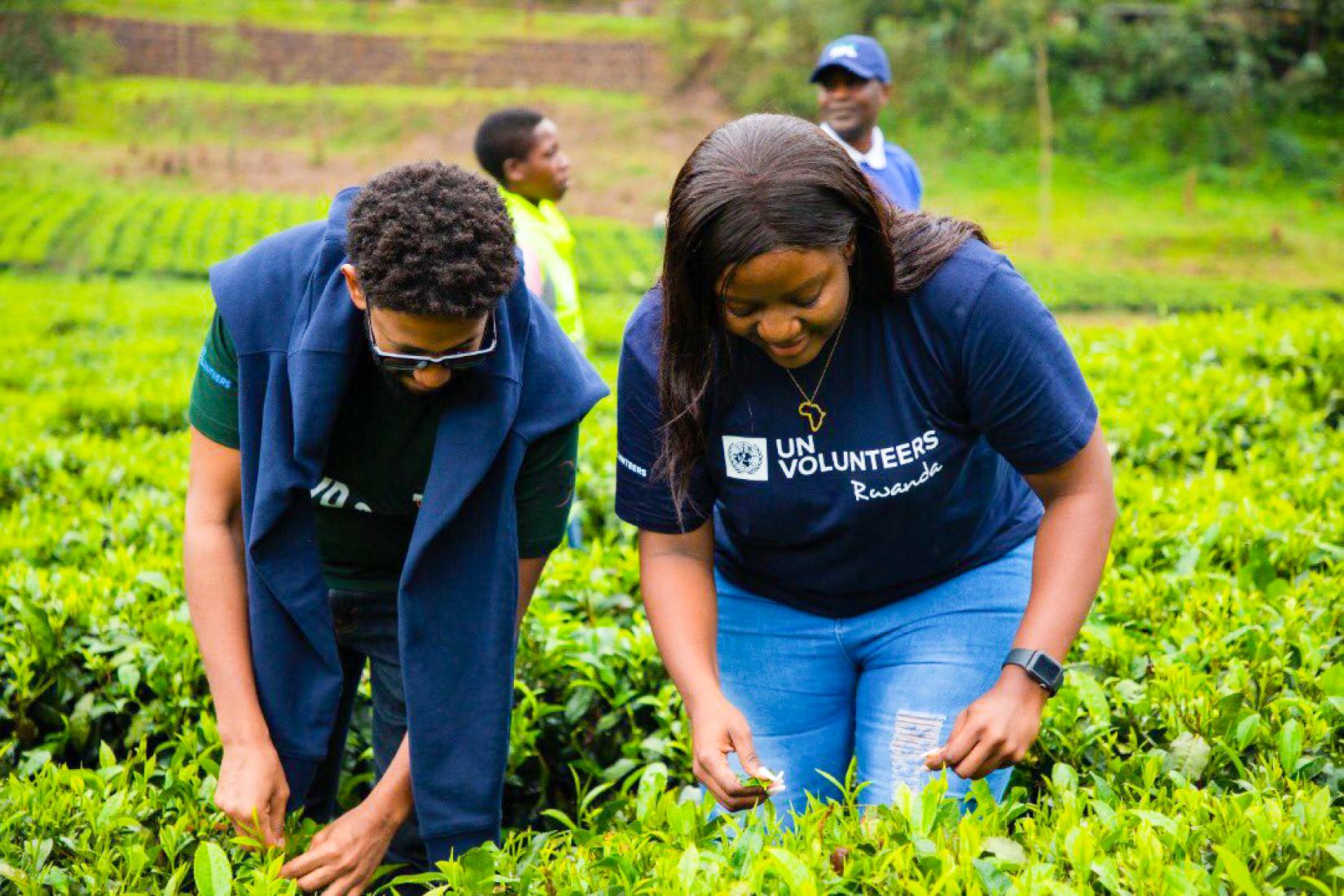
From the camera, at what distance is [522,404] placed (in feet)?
8.11

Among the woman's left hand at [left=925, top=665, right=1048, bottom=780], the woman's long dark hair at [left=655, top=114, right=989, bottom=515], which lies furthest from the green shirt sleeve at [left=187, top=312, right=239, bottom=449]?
the woman's left hand at [left=925, top=665, right=1048, bottom=780]

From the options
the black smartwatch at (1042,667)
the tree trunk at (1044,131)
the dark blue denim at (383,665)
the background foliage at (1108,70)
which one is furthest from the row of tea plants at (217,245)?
the black smartwatch at (1042,667)

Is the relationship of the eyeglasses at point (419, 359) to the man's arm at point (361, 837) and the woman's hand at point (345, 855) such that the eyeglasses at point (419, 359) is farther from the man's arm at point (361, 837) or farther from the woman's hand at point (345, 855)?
the woman's hand at point (345, 855)

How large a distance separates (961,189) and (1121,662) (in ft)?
41.0

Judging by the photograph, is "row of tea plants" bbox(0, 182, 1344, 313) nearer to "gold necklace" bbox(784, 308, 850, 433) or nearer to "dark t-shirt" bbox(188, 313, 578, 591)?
"dark t-shirt" bbox(188, 313, 578, 591)

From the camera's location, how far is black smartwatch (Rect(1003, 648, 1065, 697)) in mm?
2338

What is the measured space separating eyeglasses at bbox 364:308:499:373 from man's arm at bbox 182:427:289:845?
408mm

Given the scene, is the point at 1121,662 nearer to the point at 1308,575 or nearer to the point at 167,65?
the point at 1308,575

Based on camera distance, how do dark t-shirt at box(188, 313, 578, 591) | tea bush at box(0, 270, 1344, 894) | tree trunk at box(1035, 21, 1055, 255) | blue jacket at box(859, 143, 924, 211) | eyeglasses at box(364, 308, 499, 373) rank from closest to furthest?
tea bush at box(0, 270, 1344, 894), eyeglasses at box(364, 308, 499, 373), dark t-shirt at box(188, 313, 578, 591), blue jacket at box(859, 143, 924, 211), tree trunk at box(1035, 21, 1055, 255)

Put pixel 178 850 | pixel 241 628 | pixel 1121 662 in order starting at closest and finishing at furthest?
pixel 178 850 < pixel 241 628 < pixel 1121 662

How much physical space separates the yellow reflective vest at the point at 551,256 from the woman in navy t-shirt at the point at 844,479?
7.96 ft

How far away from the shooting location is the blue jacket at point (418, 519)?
2375 millimetres

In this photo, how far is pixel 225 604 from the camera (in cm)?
253

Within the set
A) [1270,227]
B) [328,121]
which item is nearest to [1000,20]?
[1270,227]
